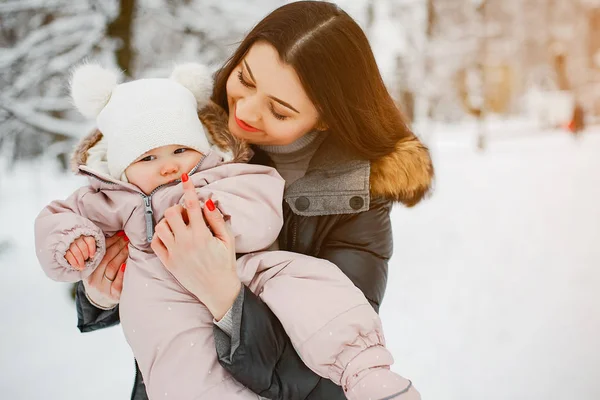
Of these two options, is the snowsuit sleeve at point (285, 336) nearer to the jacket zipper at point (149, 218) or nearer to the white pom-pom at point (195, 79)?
the jacket zipper at point (149, 218)

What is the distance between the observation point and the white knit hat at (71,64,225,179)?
2.29 feet

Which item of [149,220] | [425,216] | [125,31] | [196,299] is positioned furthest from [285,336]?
[425,216]

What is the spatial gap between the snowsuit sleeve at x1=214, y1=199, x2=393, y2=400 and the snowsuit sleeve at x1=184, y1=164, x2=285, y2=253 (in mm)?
85

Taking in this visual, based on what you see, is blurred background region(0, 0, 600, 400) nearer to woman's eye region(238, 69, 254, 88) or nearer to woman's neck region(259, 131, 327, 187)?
woman's neck region(259, 131, 327, 187)

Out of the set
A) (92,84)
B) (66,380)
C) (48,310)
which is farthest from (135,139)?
(48,310)

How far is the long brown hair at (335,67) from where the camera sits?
0.72 meters

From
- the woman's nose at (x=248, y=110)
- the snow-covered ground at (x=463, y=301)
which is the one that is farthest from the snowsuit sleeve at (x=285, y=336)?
the snow-covered ground at (x=463, y=301)

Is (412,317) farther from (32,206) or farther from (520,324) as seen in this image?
(32,206)

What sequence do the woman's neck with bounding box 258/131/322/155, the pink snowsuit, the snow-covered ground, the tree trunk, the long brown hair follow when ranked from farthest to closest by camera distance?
the tree trunk, the snow-covered ground, the woman's neck with bounding box 258/131/322/155, the long brown hair, the pink snowsuit

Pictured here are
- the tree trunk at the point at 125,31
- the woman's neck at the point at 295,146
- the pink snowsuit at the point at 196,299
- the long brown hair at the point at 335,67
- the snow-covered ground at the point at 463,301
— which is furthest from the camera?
the tree trunk at the point at 125,31

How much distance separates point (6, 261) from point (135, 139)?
150 centimetres

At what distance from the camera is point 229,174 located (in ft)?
2.39

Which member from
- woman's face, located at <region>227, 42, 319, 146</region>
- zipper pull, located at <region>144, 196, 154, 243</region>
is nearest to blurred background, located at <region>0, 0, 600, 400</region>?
woman's face, located at <region>227, 42, 319, 146</region>

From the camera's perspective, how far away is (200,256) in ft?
2.09
